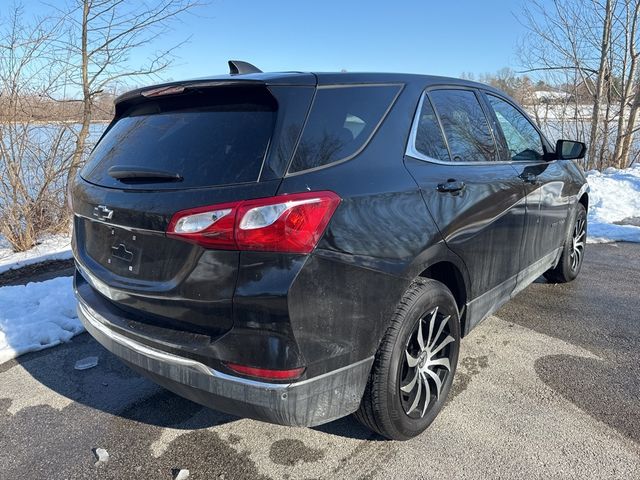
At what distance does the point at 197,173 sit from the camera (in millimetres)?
1886

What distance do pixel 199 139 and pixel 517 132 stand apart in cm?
262

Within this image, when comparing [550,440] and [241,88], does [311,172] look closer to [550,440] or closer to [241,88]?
[241,88]

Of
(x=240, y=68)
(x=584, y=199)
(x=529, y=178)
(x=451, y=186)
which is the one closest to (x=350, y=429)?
(x=451, y=186)

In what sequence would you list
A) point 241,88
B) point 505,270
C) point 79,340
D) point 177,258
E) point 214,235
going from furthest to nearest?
point 79,340, point 505,270, point 241,88, point 177,258, point 214,235

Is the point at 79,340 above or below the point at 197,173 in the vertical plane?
below

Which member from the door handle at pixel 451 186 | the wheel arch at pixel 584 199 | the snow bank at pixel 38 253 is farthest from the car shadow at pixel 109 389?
the wheel arch at pixel 584 199

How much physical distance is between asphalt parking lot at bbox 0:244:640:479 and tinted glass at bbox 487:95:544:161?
145 centimetres

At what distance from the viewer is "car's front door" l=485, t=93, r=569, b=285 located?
338 centimetres

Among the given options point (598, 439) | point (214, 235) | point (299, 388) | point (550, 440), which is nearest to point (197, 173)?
point (214, 235)

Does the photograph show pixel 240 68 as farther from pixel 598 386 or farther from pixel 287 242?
pixel 598 386

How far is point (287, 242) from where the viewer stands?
1.70 meters

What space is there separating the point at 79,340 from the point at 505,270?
319 cm

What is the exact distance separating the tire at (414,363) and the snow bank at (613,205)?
17.5 ft

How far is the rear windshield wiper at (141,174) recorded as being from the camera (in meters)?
1.94
